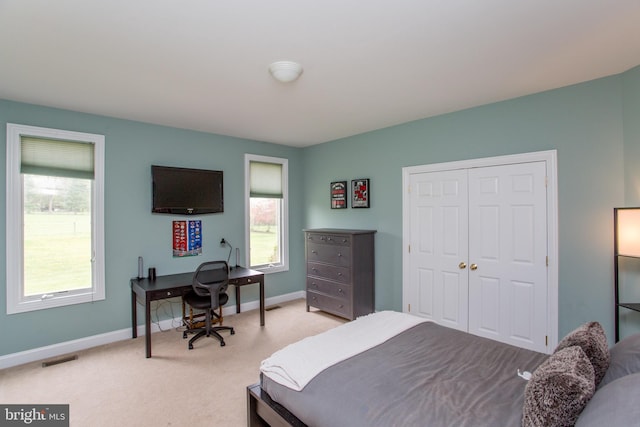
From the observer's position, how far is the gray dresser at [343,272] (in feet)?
13.3

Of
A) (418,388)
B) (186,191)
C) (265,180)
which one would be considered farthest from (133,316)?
(418,388)

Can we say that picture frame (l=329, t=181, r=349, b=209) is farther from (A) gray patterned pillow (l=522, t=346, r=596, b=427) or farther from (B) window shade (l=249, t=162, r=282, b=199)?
(A) gray patterned pillow (l=522, t=346, r=596, b=427)

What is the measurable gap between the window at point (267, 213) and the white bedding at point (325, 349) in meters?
2.70

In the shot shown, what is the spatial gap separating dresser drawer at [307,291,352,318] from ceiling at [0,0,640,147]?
2.50 meters

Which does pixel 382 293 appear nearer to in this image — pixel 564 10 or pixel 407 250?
pixel 407 250

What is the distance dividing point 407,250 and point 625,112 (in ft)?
7.78

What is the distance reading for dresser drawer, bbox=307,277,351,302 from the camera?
13.4 ft

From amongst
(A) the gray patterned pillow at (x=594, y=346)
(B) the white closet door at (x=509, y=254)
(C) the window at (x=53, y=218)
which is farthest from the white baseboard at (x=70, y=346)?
(A) the gray patterned pillow at (x=594, y=346)

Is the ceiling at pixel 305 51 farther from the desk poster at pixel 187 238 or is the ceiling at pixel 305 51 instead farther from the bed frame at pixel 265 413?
the bed frame at pixel 265 413

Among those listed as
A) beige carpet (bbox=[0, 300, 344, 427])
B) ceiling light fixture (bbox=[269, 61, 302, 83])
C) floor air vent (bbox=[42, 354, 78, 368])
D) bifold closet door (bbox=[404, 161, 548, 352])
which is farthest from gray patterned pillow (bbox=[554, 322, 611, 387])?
floor air vent (bbox=[42, 354, 78, 368])

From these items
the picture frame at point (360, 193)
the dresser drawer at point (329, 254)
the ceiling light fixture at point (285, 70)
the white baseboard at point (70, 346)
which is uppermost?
the ceiling light fixture at point (285, 70)

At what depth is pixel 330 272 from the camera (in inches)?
169

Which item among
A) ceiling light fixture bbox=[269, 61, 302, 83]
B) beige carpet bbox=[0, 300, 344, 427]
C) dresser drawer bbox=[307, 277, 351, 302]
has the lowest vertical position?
beige carpet bbox=[0, 300, 344, 427]

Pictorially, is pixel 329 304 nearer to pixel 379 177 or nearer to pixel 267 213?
pixel 267 213
